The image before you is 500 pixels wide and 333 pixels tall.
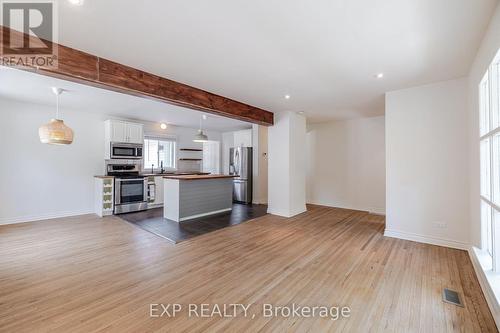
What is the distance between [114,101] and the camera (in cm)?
448

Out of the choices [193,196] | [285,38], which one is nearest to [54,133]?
[193,196]

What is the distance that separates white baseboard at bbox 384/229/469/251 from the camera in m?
3.26

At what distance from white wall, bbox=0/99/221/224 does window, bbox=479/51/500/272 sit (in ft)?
24.7

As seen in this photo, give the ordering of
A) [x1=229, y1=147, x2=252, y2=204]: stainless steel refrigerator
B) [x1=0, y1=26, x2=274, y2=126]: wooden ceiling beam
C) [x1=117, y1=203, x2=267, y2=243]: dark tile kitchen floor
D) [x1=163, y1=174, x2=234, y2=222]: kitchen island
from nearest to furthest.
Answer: [x1=0, y1=26, x2=274, y2=126]: wooden ceiling beam → [x1=117, y1=203, x2=267, y2=243]: dark tile kitchen floor → [x1=163, y1=174, x2=234, y2=222]: kitchen island → [x1=229, y1=147, x2=252, y2=204]: stainless steel refrigerator

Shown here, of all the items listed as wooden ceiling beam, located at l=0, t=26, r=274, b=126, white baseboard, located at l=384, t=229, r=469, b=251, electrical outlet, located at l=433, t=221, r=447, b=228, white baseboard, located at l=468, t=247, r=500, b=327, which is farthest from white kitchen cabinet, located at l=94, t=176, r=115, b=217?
electrical outlet, located at l=433, t=221, r=447, b=228

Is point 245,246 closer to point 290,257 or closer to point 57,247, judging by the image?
point 290,257

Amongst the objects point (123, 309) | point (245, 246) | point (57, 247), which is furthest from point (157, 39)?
point (57, 247)

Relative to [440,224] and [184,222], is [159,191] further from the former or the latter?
[440,224]

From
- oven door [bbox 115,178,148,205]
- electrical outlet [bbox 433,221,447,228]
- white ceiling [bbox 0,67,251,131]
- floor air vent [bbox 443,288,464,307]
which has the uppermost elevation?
white ceiling [bbox 0,67,251,131]

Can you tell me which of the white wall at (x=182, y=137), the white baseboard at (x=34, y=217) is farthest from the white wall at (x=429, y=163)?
the white baseboard at (x=34, y=217)

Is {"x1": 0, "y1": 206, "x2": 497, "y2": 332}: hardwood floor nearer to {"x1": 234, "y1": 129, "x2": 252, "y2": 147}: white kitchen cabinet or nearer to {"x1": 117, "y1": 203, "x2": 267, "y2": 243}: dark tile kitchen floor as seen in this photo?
{"x1": 117, "y1": 203, "x2": 267, "y2": 243}: dark tile kitchen floor

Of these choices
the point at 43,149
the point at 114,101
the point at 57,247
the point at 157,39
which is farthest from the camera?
the point at 43,149

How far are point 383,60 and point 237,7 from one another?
2035mm

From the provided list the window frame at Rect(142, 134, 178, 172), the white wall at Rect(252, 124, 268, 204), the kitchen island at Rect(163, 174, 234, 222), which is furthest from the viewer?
the white wall at Rect(252, 124, 268, 204)
